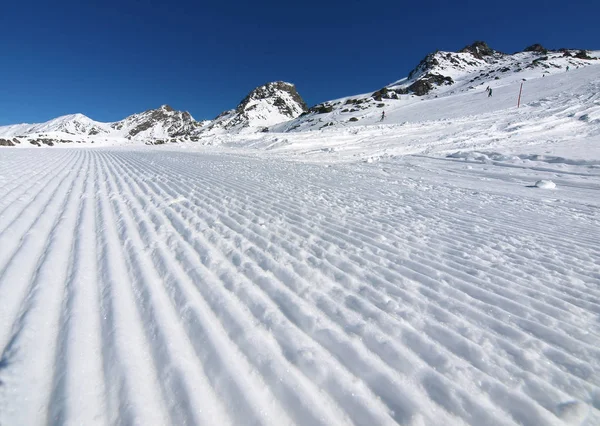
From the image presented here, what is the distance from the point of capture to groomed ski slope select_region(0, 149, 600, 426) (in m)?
1.64

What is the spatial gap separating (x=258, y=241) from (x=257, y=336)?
6.67ft

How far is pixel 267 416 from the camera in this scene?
1.57 meters

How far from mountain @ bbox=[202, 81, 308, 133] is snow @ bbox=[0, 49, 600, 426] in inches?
3755

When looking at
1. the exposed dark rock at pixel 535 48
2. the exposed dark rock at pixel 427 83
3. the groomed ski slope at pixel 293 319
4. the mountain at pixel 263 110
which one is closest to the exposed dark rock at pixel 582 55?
the exposed dark rock at pixel 535 48

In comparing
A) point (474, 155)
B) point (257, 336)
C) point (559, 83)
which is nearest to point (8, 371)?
point (257, 336)

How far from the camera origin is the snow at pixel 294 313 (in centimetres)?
165

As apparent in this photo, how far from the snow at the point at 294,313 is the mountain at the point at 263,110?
9538cm

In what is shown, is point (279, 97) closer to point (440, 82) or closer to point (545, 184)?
point (440, 82)

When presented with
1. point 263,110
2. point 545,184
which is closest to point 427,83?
point 545,184

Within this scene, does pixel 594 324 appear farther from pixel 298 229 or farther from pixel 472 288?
pixel 298 229

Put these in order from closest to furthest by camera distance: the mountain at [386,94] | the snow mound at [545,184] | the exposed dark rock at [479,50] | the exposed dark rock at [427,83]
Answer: the snow mound at [545,184] < the mountain at [386,94] < the exposed dark rock at [427,83] < the exposed dark rock at [479,50]

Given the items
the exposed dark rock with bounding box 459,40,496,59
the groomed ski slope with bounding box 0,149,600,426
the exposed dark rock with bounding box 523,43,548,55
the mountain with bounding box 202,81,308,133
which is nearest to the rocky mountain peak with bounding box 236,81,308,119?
the mountain with bounding box 202,81,308,133

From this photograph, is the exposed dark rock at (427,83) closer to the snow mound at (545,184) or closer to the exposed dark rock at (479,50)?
the exposed dark rock at (479,50)

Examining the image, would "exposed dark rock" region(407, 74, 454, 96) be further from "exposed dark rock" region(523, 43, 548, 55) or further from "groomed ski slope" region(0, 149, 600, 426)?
"groomed ski slope" region(0, 149, 600, 426)
